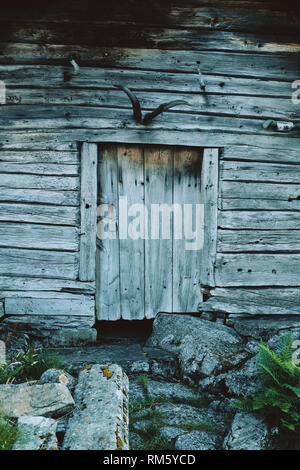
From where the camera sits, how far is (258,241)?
14.9ft

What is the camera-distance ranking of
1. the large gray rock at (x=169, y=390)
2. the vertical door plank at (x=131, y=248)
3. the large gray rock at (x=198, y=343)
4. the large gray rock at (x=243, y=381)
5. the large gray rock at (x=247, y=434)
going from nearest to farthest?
the large gray rock at (x=247, y=434) < the large gray rock at (x=243, y=381) < the large gray rock at (x=169, y=390) < the large gray rock at (x=198, y=343) < the vertical door plank at (x=131, y=248)

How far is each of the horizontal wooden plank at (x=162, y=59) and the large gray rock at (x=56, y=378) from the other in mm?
3248

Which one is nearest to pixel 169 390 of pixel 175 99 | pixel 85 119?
pixel 85 119

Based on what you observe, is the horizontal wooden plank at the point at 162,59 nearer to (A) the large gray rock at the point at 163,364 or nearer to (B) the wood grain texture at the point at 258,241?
(B) the wood grain texture at the point at 258,241

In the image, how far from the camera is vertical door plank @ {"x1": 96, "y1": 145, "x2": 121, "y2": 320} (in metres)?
4.53

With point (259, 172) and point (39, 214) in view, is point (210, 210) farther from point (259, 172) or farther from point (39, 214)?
point (39, 214)

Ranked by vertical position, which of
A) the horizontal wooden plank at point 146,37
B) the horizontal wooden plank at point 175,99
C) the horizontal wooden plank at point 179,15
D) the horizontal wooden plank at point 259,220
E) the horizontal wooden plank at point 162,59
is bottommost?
the horizontal wooden plank at point 259,220

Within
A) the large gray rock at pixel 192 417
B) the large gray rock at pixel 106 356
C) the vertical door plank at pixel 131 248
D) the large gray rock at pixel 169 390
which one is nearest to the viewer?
the large gray rock at pixel 192 417

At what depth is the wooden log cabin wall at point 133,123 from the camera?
423 centimetres

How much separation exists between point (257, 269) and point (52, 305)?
2461 mm

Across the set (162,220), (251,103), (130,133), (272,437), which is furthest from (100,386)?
(251,103)

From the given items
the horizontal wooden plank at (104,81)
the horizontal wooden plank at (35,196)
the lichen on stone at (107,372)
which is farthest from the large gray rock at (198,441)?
the horizontal wooden plank at (104,81)

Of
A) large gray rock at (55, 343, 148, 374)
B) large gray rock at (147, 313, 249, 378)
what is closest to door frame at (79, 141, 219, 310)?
large gray rock at (147, 313, 249, 378)

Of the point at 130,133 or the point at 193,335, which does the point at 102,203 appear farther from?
the point at 193,335
